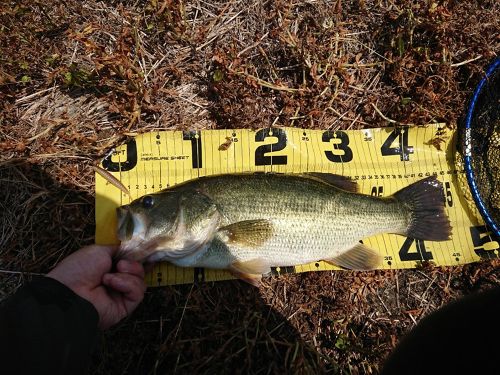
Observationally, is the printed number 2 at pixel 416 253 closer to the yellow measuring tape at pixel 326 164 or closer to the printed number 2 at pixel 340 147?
the yellow measuring tape at pixel 326 164

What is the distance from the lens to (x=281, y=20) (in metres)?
3.83

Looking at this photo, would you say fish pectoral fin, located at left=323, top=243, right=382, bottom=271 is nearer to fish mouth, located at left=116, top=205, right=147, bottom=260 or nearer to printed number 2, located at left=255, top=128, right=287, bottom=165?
printed number 2, located at left=255, top=128, right=287, bottom=165

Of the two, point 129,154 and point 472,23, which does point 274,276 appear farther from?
point 472,23

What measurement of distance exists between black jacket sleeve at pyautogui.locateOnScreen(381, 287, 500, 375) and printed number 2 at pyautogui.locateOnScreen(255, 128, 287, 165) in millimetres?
2110

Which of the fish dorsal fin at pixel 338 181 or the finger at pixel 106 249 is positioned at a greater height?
the fish dorsal fin at pixel 338 181

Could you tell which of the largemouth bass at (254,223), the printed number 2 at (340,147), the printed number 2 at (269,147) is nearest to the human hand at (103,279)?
the largemouth bass at (254,223)

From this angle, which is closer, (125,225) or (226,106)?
(125,225)

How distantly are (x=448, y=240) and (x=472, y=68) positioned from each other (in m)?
1.69

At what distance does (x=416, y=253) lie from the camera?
3.61m

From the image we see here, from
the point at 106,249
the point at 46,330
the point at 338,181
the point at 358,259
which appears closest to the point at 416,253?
the point at 358,259

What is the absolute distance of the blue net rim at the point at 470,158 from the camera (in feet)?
11.6

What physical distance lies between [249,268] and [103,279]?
45.1 inches

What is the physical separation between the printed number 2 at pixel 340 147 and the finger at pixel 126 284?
2022 millimetres

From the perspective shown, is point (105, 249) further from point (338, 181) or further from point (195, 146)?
point (338, 181)
